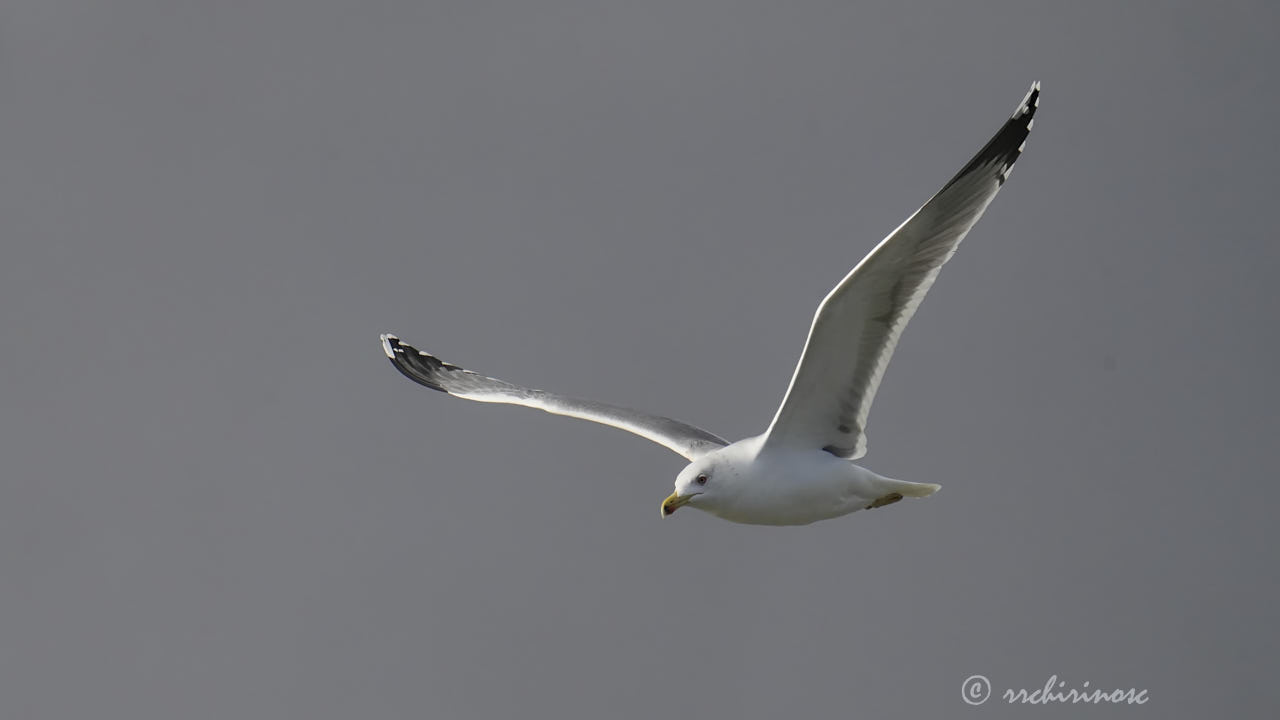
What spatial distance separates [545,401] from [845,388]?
1.93 meters

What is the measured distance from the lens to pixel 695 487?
5.39 m

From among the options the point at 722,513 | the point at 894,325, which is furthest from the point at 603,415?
the point at 894,325

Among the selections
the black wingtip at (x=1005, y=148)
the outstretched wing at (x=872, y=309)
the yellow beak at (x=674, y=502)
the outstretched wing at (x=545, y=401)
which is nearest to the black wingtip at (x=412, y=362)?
the outstretched wing at (x=545, y=401)

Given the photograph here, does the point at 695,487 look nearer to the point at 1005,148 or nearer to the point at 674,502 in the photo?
the point at 674,502

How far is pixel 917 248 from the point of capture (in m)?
4.90

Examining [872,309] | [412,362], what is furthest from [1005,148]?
[412,362]

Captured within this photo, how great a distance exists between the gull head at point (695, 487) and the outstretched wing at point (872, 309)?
0.26 metres

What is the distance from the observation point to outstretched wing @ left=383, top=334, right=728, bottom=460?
20.7 feet

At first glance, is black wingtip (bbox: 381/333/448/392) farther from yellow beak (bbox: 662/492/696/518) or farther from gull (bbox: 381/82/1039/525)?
yellow beak (bbox: 662/492/696/518)

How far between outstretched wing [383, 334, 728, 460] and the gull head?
582mm

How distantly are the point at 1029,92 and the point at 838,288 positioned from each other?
36.4 inches

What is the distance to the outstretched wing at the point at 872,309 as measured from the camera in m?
4.82

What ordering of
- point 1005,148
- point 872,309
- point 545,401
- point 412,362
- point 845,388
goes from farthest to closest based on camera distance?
point 412,362 < point 545,401 < point 845,388 < point 872,309 < point 1005,148

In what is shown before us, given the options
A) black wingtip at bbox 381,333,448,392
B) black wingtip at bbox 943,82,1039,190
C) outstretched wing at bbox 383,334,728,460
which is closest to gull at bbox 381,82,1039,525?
black wingtip at bbox 943,82,1039,190
